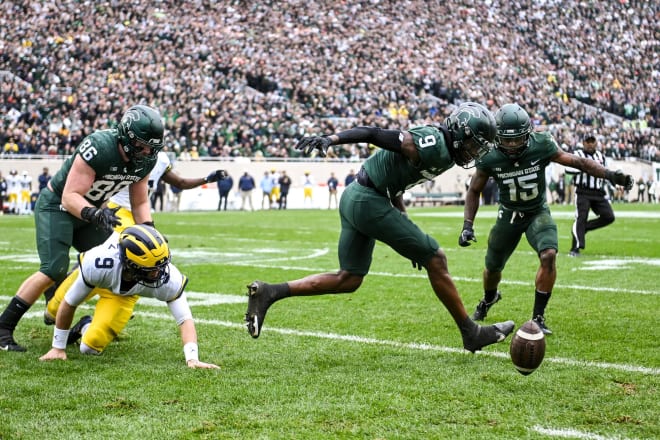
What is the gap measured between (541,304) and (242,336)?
2167 mm

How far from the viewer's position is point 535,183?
6.52 meters

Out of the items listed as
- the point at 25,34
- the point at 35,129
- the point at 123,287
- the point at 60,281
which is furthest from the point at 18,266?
the point at 25,34

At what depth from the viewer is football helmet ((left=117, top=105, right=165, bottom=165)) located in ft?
17.5

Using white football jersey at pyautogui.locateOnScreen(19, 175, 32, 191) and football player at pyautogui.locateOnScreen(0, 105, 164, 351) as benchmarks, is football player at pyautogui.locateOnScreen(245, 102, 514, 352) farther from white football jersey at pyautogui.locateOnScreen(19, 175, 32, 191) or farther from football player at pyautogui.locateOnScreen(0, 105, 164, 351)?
white football jersey at pyautogui.locateOnScreen(19, 175, 32, 191)

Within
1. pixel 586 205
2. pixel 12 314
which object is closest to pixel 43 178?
pixel 586 205

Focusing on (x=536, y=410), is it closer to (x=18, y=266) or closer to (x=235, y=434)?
(x=235, y=434)

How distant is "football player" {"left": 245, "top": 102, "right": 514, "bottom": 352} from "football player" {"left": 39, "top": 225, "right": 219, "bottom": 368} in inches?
18.0

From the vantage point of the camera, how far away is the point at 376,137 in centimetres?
493

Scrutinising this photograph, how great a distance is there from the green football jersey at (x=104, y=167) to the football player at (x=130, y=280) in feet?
1.44

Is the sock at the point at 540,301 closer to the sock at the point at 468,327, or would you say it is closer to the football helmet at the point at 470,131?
the sock at the point at 468,327

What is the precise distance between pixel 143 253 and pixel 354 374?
139 cm

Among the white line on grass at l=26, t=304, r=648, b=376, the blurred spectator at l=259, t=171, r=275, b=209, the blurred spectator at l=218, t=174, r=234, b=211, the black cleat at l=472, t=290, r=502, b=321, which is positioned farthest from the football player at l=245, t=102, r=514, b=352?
the blurred spectator at l=259, t=171, r=275, b=209

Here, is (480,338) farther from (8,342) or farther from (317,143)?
(8,342)

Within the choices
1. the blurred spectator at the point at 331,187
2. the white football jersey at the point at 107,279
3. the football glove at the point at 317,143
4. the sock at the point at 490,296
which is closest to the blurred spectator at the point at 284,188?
the blurred spectator at the point at 331,187
